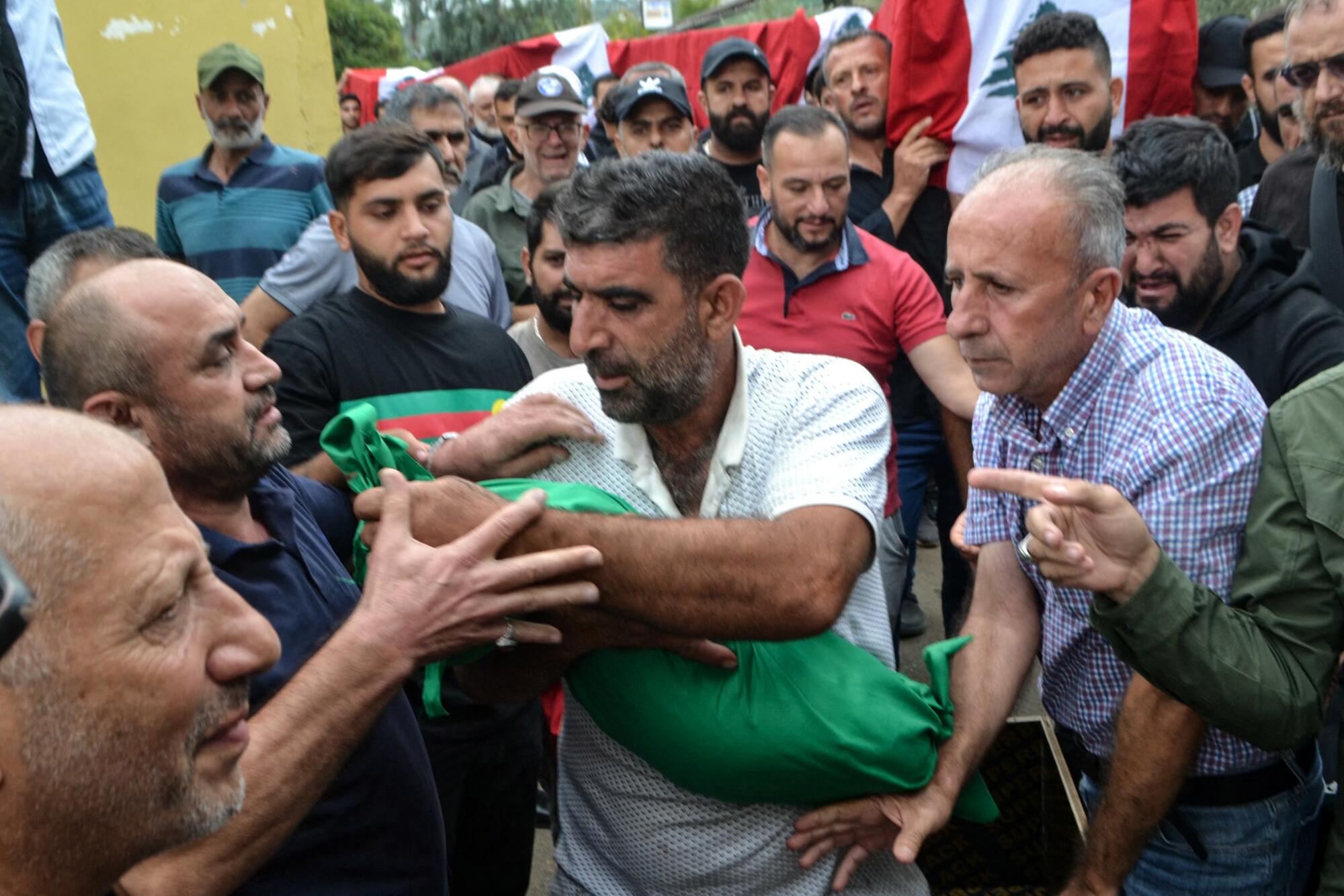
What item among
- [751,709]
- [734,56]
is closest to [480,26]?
[734,56]

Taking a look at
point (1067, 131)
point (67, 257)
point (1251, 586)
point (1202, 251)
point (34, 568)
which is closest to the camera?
point (34, 568)

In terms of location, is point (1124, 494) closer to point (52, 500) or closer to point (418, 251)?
point (52, 500)

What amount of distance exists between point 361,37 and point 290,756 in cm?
2874

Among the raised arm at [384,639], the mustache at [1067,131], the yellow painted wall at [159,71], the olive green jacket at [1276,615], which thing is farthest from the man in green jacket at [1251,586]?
the yellow painted wall at [159,71]

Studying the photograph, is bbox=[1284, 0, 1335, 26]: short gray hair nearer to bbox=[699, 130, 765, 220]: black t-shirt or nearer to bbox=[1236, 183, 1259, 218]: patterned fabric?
bbox=[1236, 183, 1259, 218]: patterned fabric

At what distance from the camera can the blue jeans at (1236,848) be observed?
85.2 inches

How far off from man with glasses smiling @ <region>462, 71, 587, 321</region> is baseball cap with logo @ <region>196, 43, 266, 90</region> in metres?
1.40

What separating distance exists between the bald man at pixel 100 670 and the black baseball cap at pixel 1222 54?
18.4 ft

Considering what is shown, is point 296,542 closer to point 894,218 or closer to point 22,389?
point 22,389

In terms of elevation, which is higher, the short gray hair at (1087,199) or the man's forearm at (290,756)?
the short gray hair at (1087,199)

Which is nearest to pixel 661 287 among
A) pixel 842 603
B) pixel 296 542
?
pixel 842 603

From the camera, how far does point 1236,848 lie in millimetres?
2170

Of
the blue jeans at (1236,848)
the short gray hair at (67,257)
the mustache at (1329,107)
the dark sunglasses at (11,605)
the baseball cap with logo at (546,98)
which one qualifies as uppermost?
the dark sunglasses at (11,605)

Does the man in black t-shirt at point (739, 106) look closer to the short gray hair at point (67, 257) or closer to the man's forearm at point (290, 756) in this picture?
the short gray hair at point (67, 257)
